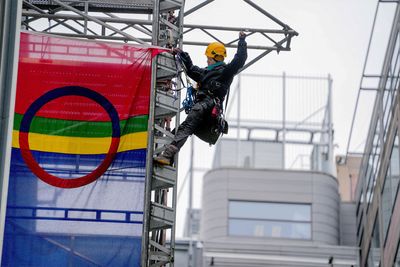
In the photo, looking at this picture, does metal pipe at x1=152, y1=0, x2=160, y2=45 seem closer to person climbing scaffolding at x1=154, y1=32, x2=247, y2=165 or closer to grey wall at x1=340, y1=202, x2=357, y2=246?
person climbing scaffolding at x1=154, y1=32, x2=247, y2=165

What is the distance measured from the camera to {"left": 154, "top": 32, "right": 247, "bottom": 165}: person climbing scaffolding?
559 inches

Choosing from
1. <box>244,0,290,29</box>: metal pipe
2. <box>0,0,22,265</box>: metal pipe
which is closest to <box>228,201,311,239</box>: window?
<box>244,0,290,29</box>: metal pipe

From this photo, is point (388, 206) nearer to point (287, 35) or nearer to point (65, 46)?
point (287, 35)

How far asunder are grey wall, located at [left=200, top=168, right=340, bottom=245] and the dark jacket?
778 inches

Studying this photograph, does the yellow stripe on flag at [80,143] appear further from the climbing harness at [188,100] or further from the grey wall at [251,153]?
the grey wall at [251,153]

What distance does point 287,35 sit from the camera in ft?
57.2

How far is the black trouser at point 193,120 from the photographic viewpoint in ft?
46.5

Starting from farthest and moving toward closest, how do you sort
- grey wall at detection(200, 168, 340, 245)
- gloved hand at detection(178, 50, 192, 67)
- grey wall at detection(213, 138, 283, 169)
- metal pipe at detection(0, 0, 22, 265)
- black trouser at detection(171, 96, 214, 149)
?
grey wall at detection(213, 138, 283, 169) < grey wall at detection(200, 168, 340, 245) < gloved hand at detection(178, 50, 192, 67) < black trouser at detection(171, 96, 214, 149) < metal pipe at detection(0, 0, 22, 265)

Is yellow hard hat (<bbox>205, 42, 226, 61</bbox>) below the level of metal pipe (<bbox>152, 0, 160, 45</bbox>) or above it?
below

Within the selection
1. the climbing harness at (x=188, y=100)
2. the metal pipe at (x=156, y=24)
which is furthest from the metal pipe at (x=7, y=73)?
the metal pipe at (x=156, y=24)

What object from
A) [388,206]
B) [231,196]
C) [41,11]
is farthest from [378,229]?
[41,11]

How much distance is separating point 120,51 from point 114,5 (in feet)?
8.25

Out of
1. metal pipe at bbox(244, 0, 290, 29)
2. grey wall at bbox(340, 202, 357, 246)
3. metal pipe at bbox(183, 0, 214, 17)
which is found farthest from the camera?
grey wall at bbox(340, 202, 357, 246)

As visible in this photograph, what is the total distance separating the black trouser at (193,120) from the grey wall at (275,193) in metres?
19.9
